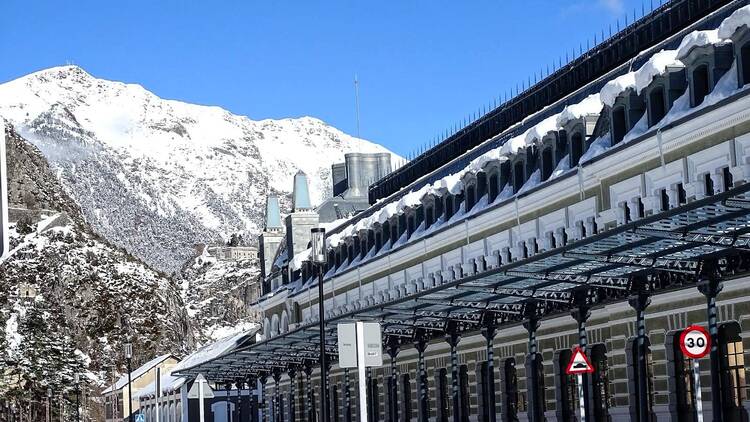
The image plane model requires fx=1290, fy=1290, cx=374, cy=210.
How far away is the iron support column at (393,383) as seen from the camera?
49.7m

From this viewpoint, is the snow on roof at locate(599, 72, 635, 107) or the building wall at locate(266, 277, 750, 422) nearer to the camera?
the building wall at locate(266, 277, 750, 422)

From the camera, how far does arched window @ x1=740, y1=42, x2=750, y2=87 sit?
1088 inches

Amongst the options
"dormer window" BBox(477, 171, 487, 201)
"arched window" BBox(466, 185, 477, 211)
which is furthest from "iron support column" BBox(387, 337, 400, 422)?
"dormer window" BBox(477, 171, 487, 201)

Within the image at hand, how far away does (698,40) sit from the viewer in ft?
97.7

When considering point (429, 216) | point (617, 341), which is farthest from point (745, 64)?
point (429, 216)

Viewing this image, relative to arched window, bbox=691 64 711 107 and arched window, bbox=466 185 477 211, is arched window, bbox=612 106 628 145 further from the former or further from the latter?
arched window, bbox=466 185 477 211

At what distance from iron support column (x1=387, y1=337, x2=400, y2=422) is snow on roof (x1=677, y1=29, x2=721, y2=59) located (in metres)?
21.3

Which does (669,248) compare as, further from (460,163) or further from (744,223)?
(460,163)

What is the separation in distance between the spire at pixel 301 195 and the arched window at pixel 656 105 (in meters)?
49.0

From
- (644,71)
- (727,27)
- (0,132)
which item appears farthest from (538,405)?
(0,132)

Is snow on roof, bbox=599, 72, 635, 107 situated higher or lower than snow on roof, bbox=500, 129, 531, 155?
lower

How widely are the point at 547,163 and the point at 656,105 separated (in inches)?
309

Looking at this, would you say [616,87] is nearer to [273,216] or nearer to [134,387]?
[273,216]

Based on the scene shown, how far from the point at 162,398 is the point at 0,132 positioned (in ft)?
345
